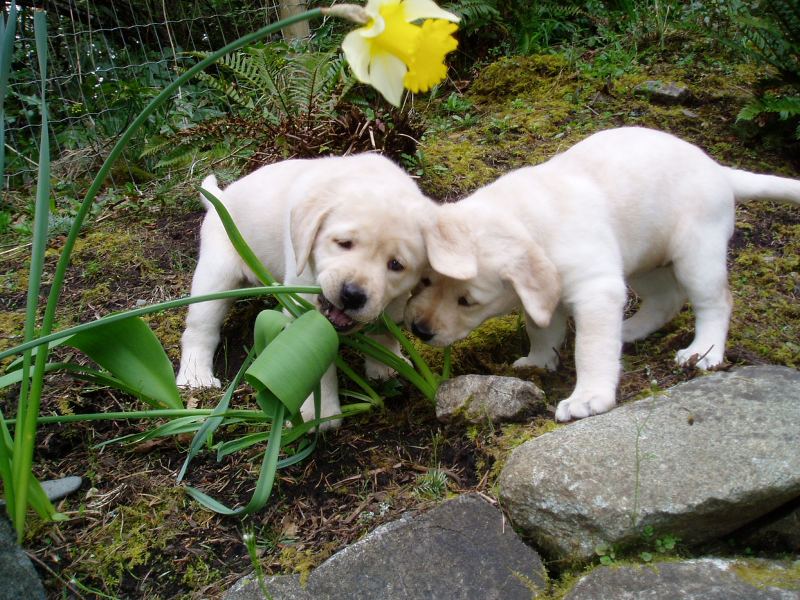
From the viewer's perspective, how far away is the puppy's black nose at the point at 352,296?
8.42ft

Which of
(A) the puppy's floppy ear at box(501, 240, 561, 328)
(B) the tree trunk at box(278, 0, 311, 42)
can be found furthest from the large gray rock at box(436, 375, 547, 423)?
(B) the tree trunk at box(278, 0, 311, 42)

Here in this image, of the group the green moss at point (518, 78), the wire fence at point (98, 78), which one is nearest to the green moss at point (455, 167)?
the green moss at point (518, 78)

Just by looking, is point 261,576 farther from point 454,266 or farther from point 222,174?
point 222,174

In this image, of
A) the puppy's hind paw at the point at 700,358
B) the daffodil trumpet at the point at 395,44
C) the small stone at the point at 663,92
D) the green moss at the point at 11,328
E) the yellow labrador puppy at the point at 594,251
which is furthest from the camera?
the small stone at the point at 663,92

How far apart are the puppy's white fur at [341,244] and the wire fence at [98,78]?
245 cm

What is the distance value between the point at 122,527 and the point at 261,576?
2.10 ft

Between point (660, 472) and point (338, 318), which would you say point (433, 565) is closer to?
point (660, 472)

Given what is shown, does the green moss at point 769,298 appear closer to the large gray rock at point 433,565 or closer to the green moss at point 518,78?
the large gray rock at point 433,565

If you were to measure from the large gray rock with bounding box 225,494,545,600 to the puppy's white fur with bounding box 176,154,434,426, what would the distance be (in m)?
0.75

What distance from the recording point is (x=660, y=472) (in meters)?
2.20

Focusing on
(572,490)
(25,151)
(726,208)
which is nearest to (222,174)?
(25,151)

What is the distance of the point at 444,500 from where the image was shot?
95.7 inches

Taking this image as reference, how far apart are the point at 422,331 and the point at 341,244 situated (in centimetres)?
47

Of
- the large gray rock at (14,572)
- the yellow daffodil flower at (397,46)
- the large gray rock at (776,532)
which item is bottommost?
the large gray rock at (776,532)
